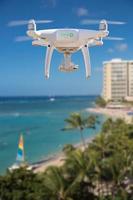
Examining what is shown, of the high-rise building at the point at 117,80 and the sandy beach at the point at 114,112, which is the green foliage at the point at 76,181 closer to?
the sandy beach at the point at 114,112

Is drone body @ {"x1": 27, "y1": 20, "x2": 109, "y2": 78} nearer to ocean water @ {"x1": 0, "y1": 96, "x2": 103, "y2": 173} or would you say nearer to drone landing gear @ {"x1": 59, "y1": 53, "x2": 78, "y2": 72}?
drone landing gear @ {"x1": 59, "y1": 53, "x2": 78, "y2": 72}

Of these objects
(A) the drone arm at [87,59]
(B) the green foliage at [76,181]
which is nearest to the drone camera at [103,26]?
(A) the drone arm at [87,59]

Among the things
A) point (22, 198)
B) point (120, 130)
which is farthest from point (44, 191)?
point (120, 130)

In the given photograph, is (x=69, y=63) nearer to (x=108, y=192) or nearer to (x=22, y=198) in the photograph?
(x=22, y=198)

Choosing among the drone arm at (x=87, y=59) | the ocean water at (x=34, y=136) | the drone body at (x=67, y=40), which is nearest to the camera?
the drone body at (x=67, y=40)

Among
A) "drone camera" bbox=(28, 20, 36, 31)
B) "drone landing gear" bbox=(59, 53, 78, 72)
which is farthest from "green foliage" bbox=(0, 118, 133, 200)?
"drone camera" bbox=(28, 20, 36, 31)

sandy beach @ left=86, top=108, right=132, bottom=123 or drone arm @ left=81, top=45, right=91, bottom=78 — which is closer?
drone arm @ left=81, top=45, right=91, bottom=78

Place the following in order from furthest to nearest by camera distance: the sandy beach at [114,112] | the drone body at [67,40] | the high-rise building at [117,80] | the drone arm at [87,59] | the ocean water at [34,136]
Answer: the high-rise building at [117,80], the sandy beach at [114,112], the ocean water at [34,136], the drone arm at [87,59], the drone body at [67,40]
